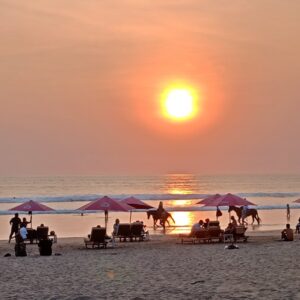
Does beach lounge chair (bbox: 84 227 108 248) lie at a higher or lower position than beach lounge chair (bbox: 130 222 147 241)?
lower

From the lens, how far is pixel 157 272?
657 inches

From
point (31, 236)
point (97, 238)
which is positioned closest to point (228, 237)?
point (97, 238)

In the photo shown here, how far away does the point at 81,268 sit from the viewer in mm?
17812

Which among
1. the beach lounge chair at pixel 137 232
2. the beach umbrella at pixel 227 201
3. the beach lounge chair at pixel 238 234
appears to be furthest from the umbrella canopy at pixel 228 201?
the beach lounge chair at pixel 137 232

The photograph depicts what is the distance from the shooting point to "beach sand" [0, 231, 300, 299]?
44.5 feet

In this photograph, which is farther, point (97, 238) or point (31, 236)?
point (31, 236)

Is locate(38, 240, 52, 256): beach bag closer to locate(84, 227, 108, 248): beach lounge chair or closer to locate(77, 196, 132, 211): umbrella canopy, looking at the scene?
locate(84, 227, 108, 248): beach lounge chair

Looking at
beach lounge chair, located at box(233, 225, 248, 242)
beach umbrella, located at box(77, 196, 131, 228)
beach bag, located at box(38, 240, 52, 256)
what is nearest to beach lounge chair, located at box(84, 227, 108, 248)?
beach umbrella, located at box(77, 196, 131, 228)

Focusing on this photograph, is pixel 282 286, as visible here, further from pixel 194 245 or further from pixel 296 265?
pixel 194 245

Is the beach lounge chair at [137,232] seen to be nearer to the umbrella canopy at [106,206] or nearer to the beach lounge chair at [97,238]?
the umbrella canopy at [106,206]

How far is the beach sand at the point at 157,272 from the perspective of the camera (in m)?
13.6

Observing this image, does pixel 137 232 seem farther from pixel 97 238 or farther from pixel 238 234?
pixel 238 234

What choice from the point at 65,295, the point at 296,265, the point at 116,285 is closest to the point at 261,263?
the point at 296,265

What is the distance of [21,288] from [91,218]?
94.0 feet
